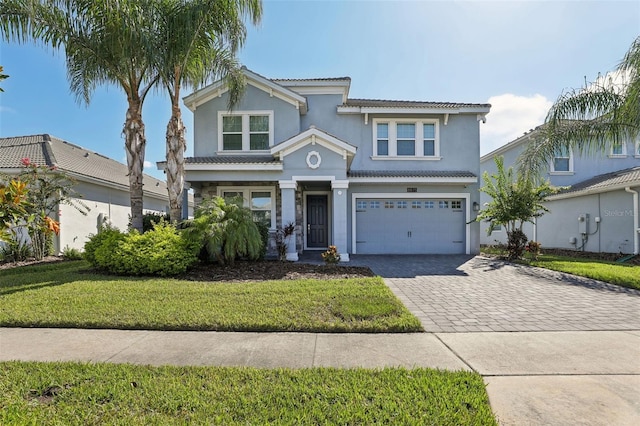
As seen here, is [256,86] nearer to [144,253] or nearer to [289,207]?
[289,207]

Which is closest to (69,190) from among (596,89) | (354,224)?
(354,224)

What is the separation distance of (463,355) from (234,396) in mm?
2755

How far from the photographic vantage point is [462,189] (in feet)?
46.4

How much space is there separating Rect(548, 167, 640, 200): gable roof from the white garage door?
5.96 meters

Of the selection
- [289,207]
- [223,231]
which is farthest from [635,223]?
[223,231]

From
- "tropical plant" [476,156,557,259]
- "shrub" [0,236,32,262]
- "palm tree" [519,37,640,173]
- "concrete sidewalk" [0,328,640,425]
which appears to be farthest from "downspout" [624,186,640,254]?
"shrub" [0,236,32,262]

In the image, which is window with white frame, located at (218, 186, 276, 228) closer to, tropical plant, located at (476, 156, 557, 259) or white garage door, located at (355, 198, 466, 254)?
white garage door, located at (355, 198, 466, 254)

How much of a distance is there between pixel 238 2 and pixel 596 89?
1229 centimetres

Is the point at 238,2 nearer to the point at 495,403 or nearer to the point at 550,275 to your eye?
the point at 495,403

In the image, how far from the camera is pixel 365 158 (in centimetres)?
1441

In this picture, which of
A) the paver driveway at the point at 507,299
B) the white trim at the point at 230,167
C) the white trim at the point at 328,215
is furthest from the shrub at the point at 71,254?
the paver driveway at the point at 507,299

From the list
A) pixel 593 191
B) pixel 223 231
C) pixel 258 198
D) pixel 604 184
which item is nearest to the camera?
pixel 223 231

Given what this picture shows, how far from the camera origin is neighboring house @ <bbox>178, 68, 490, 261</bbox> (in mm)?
13469

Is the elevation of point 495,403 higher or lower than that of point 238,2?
lower
